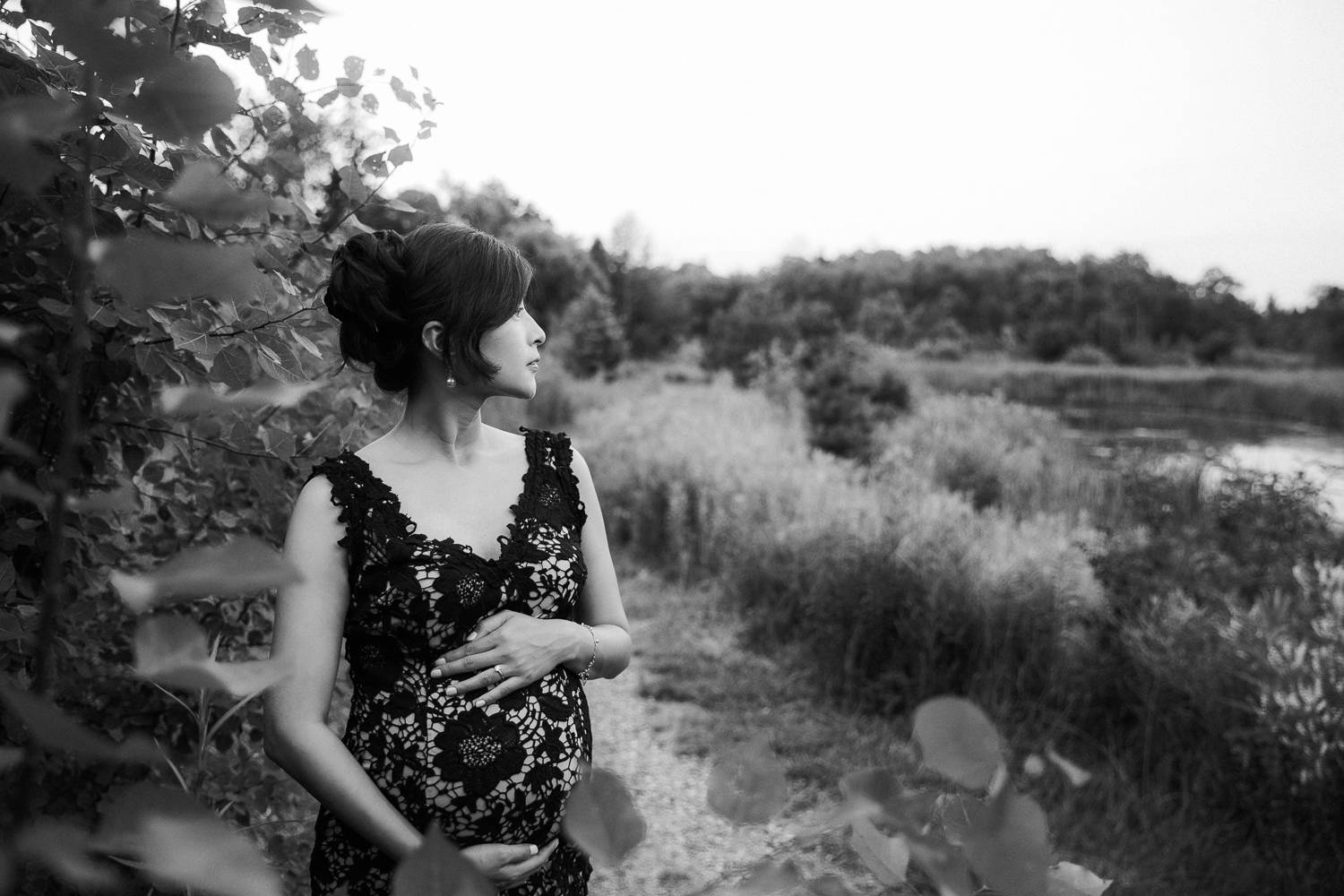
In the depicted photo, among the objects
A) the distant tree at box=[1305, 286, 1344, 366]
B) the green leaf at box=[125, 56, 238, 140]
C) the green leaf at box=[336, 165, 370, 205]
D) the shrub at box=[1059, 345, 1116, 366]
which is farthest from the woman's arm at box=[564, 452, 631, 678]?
the shrub at box=[1059, 345, 1116, 366]

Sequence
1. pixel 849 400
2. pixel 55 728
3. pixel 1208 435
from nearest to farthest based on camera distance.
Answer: pixel 55 728, pixel 849 400, pixel 1208 435

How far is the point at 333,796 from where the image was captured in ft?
4.85

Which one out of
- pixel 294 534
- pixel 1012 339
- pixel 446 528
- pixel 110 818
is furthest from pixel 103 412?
pixel 1012 339

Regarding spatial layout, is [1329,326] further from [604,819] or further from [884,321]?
[604,819]

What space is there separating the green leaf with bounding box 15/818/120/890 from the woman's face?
145 cm

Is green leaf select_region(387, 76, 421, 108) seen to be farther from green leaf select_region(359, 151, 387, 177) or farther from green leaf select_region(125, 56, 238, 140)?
green leaf select_region(125, 56, 238, 140)

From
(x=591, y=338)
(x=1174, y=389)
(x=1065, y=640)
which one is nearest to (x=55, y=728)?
(x=1065, y=640)

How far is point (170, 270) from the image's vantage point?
337mm

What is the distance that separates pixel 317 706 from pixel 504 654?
34 cm

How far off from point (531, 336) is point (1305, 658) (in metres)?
4.16

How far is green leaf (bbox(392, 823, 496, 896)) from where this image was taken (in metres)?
0.37

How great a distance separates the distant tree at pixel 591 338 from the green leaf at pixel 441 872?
977 inches

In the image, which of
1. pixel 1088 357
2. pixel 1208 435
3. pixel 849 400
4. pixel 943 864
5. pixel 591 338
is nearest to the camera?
pixel 943 864

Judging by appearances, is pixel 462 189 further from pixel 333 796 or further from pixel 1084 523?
pixel 333 796
